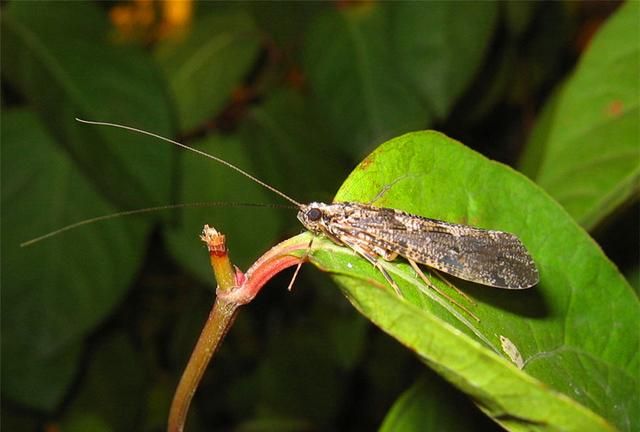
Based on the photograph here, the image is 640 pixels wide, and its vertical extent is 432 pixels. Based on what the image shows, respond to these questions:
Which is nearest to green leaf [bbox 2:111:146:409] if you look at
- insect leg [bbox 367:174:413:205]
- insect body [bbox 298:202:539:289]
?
insect body [bbox 298:202:539:289]

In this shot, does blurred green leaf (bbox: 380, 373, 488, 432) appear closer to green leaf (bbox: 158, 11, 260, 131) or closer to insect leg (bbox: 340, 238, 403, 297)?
insect leg (bbox: 340, 238, 403, 297)

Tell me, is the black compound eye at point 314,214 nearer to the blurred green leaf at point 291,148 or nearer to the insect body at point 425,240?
the insect body at point 425,240

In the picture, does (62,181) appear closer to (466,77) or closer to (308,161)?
(308,161)

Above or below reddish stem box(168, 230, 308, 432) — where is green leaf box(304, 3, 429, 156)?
above

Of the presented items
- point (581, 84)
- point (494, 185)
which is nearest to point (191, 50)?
point (581, 84)

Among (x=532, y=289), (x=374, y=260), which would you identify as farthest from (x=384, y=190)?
(x=532, y=289)

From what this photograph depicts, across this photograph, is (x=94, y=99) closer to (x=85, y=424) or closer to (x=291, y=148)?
(x=291, y=148)

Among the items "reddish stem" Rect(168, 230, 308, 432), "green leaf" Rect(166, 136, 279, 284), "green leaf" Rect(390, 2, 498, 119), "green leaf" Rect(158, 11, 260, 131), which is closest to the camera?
"reddish stem" Rect(168, 230, 308, 432)
